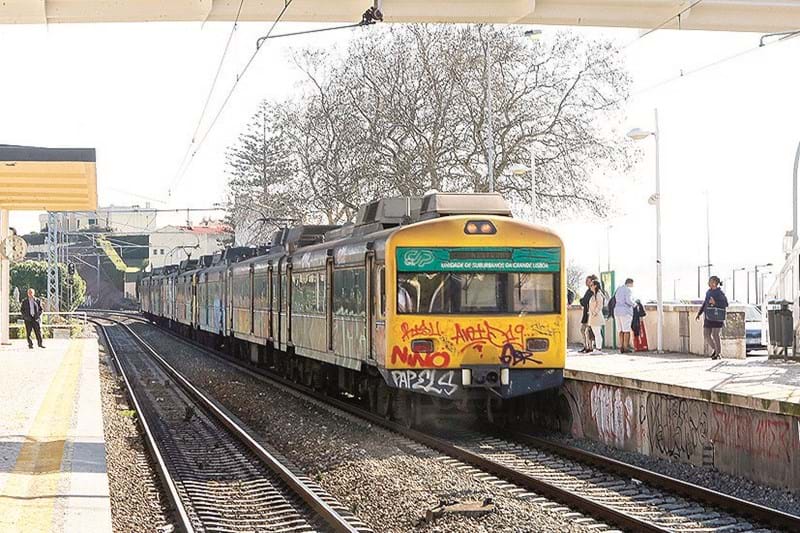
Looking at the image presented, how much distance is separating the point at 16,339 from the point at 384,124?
546 inches

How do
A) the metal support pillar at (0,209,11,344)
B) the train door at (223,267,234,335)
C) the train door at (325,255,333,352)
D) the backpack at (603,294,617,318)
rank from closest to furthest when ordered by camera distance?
the train door at (325,255,333,352)
the backpack at (603,294,617,318)
the train door at (223,267,234,335)
the metal support pillar at (0,209,11,344)

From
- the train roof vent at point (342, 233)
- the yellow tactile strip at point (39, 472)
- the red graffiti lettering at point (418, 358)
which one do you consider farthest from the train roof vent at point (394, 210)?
the yellow tactile strip at point (39, 472)

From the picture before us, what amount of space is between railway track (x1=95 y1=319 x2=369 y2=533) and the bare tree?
20053 mm

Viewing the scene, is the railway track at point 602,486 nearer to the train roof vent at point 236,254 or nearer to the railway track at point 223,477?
the railway track at point 223,477

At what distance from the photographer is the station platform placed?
11156 millimetres

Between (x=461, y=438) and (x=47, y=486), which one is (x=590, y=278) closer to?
(x=461, y=438)

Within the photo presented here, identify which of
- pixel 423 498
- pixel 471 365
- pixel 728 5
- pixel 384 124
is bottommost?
pixel 423 498

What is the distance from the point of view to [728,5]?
14586 millimetres

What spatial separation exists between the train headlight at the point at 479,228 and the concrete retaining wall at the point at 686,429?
2262mm

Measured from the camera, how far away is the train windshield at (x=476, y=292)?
15.0 meters

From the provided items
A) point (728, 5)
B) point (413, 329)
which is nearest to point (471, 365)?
point (413, 329)

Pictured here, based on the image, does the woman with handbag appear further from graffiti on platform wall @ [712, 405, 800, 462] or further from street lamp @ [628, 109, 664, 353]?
graffiti on platform wall @ [712, 405, 800, 462]

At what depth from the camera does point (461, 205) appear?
53.7 feet

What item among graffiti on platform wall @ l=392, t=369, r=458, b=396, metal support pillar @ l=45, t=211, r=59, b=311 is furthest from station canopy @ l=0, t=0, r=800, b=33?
metal support pillar @ l=45, t=211, r=59, b=311
